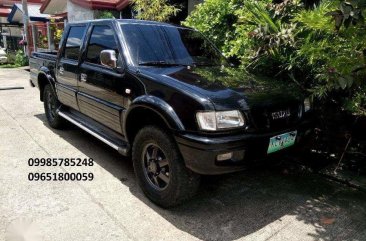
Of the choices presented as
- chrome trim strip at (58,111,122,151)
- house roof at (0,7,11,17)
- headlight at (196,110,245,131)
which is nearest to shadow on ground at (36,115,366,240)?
chrome trim strip at (58,111,122,151)

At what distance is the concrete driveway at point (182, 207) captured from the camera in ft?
9.64

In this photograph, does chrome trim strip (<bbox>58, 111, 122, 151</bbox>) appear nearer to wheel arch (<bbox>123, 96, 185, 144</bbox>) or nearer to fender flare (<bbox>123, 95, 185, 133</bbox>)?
wheel arch (<bbox>123, 96, 185, 144</bbox>)

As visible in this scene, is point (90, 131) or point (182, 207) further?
point (90, 131)

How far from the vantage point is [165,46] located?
3930 mm

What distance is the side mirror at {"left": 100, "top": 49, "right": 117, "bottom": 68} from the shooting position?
3539 mm

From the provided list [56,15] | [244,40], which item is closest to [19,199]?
[244,40]

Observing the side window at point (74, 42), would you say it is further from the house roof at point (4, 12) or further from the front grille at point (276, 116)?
the house roof at point (4, 12)

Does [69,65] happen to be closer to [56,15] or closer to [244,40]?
[244,40]

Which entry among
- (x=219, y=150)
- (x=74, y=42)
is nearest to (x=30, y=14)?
(x=74, y=42)

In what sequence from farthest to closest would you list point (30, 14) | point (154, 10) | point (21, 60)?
point (30, 14)
point (21, 60)
point (154, 10)

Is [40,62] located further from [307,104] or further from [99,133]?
[307,104]

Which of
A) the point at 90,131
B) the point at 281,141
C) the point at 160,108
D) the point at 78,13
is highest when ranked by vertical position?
the point at 78,13

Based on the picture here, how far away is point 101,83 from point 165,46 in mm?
859

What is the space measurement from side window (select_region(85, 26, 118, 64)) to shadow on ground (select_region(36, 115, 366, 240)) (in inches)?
52.9
